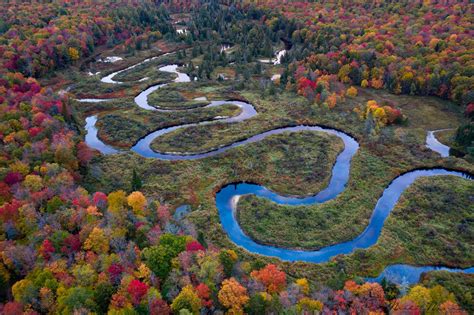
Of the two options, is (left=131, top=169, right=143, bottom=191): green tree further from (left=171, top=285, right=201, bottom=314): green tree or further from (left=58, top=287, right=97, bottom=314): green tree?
(left=171, top=285, right=201, bottom=314): green tree

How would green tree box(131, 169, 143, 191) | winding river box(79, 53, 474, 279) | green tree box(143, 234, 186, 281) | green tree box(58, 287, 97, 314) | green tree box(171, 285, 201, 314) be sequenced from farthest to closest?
1. green tree box(131, 169, 143, 191)
2. winding river box(79, 53, 474, 279)
3. green tree box(143, 234, 186, 281)
4. green tree box(171, 285, 201, 314)
5. green tree box(58, 287, 97, 314)

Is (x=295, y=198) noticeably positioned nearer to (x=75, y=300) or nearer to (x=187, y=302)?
(x=187, y=302)

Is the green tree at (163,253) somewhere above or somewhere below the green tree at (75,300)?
below

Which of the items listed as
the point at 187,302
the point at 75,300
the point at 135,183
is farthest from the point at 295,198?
the point at 75,300

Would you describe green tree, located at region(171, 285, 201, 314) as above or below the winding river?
above

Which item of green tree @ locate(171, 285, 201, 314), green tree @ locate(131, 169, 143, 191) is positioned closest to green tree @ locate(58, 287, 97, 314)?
green tree @ locate(171, 285, 201, 314)

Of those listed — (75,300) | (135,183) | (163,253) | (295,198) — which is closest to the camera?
(75,300)

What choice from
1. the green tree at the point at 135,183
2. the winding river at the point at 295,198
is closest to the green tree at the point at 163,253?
the winding river at the point at 295,198

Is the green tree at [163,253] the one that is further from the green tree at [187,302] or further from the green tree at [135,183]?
the green tree at [135,183]

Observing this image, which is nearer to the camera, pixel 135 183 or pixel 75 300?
pixel 75 300
